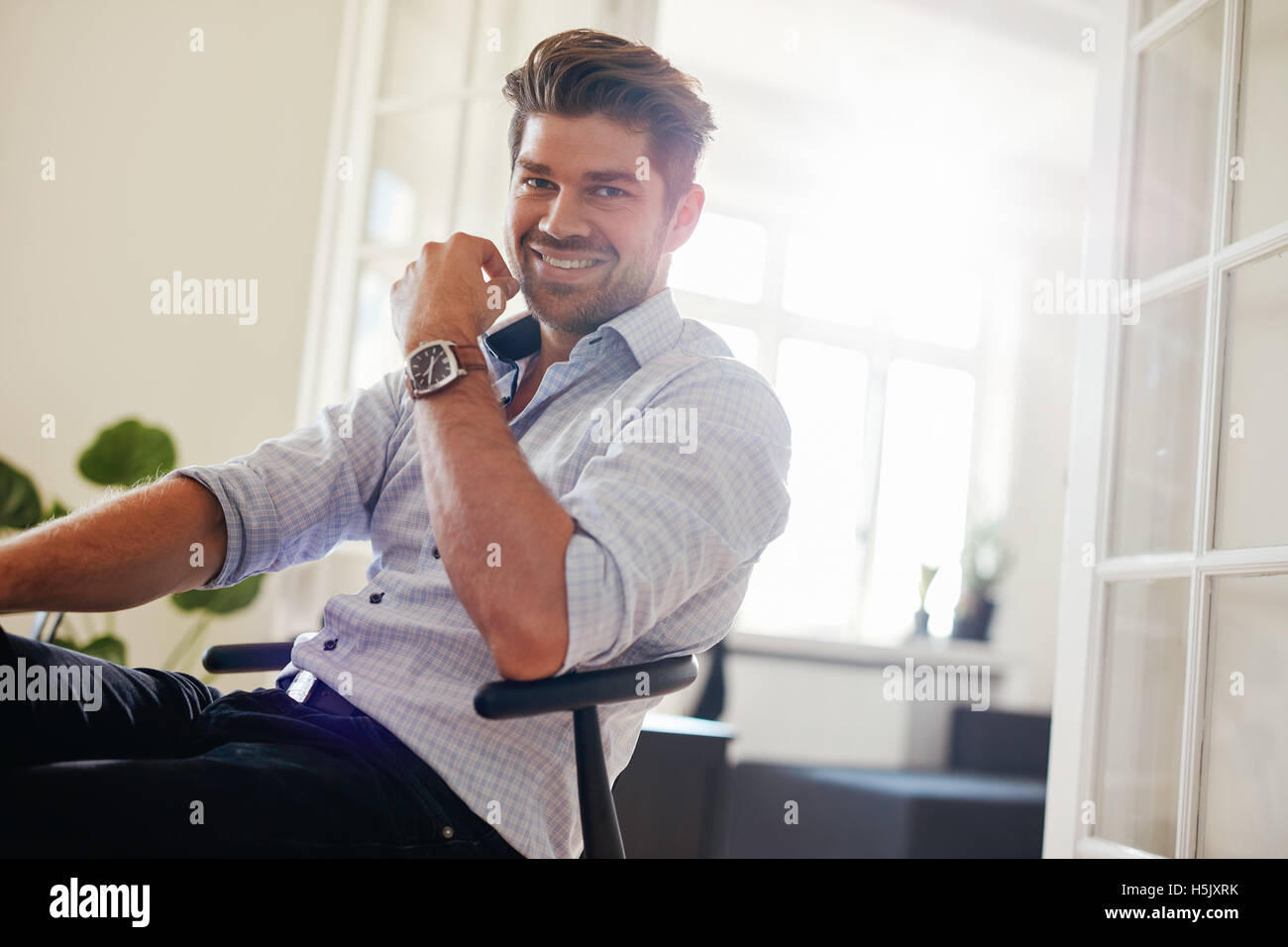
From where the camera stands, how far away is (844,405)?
5.27 meters

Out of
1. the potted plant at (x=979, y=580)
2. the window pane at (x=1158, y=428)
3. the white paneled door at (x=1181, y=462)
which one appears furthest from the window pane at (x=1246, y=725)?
the potted plant at (x=979, y=580)

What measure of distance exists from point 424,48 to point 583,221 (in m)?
2.01

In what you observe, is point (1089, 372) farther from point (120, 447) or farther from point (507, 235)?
point (120, 447)

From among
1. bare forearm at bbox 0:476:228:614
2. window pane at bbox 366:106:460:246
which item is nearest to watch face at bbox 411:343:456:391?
bare forearm at bbox 0:476:228:614

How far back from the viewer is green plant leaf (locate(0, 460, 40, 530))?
2.35 meters

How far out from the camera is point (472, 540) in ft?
3.22

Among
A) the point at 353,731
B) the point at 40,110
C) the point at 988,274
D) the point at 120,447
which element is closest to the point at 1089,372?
the point at 353,731

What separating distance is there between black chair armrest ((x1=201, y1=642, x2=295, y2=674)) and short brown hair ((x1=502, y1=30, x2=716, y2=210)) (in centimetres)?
74

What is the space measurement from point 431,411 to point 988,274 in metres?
5.12

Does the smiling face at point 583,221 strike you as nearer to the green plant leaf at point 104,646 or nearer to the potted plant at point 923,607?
the green plant leaf at point 104,646

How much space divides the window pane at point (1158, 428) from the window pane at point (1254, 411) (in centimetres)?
7

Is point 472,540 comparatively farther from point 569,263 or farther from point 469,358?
point 569,263

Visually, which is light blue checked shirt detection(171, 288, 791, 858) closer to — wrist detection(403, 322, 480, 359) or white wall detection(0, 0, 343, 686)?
wrist detection(403, 322, 480, 359)

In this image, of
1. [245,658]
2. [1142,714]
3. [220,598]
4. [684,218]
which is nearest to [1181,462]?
[1142,714]
